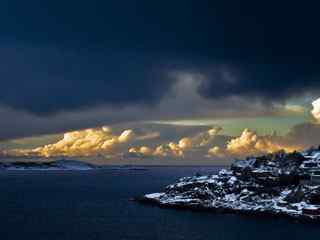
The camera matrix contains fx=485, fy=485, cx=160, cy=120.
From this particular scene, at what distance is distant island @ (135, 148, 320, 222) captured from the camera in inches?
6201

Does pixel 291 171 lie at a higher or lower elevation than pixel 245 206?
higher

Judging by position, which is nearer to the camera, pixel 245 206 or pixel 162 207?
pixel 245 206

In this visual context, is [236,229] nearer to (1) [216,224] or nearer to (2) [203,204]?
(1) [216,224]

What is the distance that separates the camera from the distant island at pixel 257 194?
15750cm

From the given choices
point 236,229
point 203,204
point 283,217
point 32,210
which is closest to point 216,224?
point 236,229

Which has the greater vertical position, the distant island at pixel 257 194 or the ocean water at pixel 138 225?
the distant island at pixel 257 194

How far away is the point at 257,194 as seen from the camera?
574 feet

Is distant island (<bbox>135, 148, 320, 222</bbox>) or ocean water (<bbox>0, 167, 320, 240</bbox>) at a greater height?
distant island (<bbox>135, 148, 320, 222</bbox>)

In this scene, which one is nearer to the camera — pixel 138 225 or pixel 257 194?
pixel 138 225

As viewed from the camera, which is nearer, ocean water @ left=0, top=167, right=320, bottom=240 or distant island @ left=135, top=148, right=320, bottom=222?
ocean water @ left=0, top=167, right=320, bottom=240

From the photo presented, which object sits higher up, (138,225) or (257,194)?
(257,194)

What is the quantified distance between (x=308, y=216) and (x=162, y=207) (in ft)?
189

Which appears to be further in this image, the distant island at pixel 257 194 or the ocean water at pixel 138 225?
the distant island at pixel 257 194

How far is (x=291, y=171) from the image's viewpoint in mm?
191250
